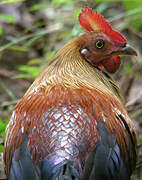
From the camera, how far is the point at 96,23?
3164mm

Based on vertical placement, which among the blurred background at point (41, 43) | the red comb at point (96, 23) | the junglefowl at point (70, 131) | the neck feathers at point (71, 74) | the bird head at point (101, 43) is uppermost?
the blurred background at point (41, 43)

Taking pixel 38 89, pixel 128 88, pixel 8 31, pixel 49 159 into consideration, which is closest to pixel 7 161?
pixel 49 159

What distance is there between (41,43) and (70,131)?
488cm

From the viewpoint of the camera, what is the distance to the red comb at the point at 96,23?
10.2 ft

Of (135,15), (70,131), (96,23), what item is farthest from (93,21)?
(135,15)

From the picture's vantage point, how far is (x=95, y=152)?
2396 mm

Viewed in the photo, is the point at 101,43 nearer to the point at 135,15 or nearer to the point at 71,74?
the point at 71,74

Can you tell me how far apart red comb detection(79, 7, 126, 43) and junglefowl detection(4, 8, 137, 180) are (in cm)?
9

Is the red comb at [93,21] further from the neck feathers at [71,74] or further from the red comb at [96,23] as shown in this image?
the neck feathers at [71,74]

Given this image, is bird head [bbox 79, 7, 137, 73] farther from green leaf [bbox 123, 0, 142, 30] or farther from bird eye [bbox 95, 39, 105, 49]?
green leaf [bbox 123, 0, 142, 30]

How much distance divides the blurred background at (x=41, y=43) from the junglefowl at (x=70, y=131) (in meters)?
1.26

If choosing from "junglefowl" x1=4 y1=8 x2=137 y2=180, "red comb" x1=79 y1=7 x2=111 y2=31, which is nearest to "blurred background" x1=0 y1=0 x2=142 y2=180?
"red comb" x1=79 y1=7 x2=111 y2=31

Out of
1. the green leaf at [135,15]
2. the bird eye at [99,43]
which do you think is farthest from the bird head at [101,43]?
the green leaf at [135,15]

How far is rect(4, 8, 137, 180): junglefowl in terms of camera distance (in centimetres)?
235
